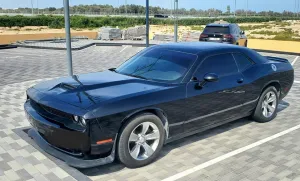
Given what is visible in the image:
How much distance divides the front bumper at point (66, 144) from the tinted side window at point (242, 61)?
2.97 meters

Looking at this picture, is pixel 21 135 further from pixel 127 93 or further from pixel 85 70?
pixel 85 70

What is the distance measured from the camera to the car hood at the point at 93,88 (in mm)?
3936

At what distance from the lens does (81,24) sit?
51875 mm

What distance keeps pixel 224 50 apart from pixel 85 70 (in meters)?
7.42

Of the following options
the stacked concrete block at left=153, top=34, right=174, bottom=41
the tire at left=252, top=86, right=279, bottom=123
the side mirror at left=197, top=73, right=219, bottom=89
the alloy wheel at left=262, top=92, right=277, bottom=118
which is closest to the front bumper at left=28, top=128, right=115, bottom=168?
the side mirror at left=197, top=73, right=219, bottom=89

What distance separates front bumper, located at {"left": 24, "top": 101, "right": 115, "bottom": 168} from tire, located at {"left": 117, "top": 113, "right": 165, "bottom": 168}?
0.18 meters

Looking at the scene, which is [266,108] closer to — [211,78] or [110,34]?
[211,78]

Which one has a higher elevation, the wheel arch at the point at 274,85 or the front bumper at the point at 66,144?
the wheel arch at the point at 274,85

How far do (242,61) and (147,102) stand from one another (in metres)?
2.45

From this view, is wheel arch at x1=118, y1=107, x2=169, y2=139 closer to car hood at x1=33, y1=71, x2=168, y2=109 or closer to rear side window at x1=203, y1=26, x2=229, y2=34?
car hood at x1=33, y1=71, x2=168, y2=109

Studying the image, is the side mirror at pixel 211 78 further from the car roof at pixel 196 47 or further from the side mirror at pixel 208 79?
the car roof at pixel 196 47

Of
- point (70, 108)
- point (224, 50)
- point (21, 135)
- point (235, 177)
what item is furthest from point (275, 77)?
point (21, 135)

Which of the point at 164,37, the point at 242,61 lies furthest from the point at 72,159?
the point at 164,37

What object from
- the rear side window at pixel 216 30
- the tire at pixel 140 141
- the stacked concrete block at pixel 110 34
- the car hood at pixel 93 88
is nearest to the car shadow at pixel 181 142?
the tire at pixel 140 141
